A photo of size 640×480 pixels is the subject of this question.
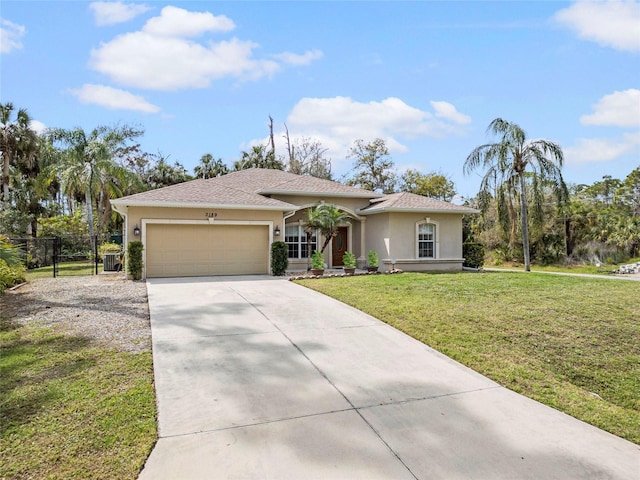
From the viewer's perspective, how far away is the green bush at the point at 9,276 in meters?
10.7

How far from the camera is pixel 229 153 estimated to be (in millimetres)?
32438

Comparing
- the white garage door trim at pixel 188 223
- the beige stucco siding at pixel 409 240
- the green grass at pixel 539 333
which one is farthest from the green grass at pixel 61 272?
the beige stucco siding at pixel 409 240

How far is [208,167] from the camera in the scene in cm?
3167

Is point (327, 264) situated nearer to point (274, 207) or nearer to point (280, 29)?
point (274, 207)

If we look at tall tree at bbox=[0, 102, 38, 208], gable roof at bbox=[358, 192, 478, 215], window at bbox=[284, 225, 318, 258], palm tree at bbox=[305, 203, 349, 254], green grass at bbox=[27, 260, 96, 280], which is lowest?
green grass at bbox=[27, 260, 96, 280]

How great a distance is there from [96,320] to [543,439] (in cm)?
732

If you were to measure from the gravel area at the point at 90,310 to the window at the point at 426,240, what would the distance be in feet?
37.4

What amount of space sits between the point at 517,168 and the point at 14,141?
1071 inches

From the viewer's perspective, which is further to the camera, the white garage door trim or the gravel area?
the white garage door trim

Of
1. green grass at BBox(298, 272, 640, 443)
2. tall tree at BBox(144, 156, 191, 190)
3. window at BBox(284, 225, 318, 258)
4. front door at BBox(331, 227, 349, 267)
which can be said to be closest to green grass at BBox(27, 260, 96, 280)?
window at BBox(284, 225, 318, 258)

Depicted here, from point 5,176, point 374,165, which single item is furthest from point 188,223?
point 374,165

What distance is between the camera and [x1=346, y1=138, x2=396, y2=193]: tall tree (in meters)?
33.3

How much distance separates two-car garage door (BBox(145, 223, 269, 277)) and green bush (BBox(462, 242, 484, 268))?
9.76 metres

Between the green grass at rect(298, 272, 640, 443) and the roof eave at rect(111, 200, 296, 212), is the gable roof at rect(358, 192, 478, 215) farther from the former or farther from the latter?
the green grass at rect(298, 272, 640, 443)
